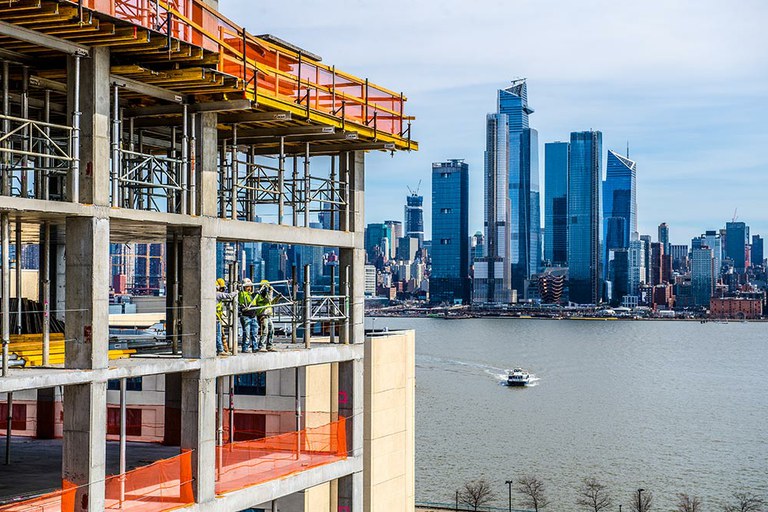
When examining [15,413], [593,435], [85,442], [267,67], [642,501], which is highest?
[267,67]

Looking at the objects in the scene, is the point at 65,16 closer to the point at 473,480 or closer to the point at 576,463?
the point at 473,480

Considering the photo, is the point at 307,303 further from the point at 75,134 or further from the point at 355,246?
the point at 75,134

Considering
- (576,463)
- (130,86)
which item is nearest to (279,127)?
(130,86)

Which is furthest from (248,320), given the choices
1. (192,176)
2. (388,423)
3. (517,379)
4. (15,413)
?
(517,379)

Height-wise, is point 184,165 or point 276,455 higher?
point 184,165

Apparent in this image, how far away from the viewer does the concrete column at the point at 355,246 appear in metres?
29.5

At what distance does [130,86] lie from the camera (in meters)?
21.1

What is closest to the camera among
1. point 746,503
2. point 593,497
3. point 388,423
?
point 388,423

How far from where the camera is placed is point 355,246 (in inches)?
1164

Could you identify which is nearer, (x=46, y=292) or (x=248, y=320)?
(x=46, y=292)

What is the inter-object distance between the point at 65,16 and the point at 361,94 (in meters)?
10.8

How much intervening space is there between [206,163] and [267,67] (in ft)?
8.54

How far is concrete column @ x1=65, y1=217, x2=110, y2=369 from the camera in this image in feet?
64.2

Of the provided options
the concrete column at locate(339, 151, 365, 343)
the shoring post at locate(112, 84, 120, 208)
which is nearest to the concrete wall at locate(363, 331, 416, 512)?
the concrete column at locate(339, 151, 365, 343)
